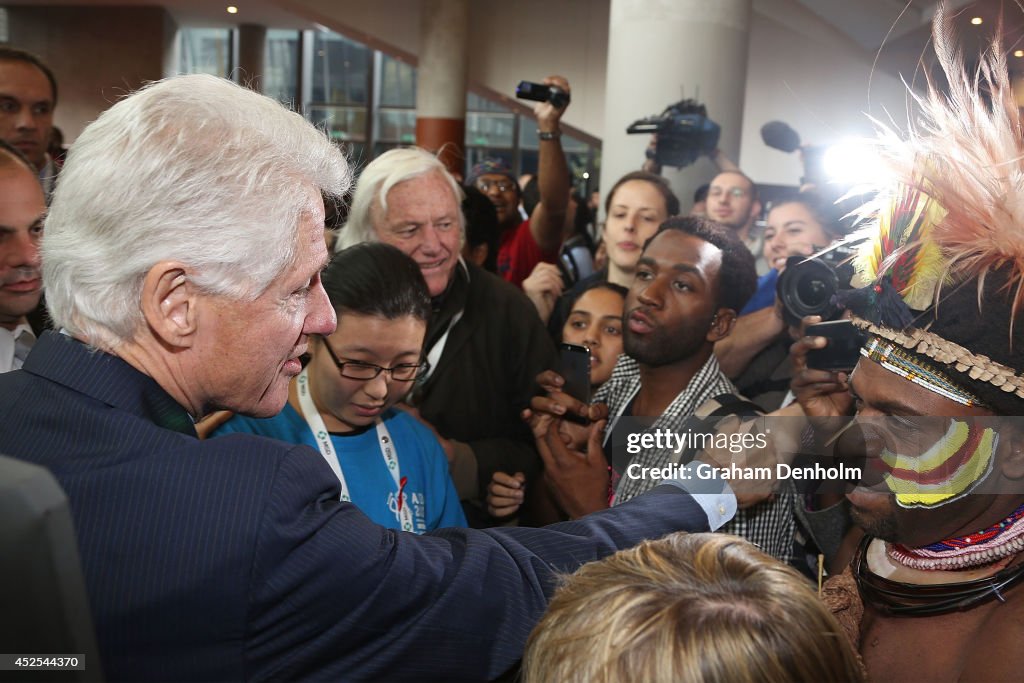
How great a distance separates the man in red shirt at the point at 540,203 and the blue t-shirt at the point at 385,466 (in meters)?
2.14

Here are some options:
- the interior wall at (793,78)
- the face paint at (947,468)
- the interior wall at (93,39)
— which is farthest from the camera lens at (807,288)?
the interior wall at (93,39)

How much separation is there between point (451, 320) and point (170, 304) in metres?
1.59

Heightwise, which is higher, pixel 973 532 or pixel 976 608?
pixel 973 532

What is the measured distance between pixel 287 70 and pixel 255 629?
1866 centimetres

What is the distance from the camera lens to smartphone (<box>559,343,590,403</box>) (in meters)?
2.24

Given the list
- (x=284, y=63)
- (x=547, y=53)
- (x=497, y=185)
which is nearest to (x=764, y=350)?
(x=497, y=185)

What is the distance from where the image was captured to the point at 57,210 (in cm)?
126

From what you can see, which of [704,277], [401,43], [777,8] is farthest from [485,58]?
[704,277]

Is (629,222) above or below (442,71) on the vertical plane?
below

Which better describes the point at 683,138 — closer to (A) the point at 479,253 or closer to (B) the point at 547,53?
(A) the point at 479,253

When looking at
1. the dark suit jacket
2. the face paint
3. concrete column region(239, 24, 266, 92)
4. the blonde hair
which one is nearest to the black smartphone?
the face paint

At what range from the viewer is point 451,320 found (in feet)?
9.15

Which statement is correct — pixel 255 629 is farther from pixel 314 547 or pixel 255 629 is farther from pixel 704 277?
pixel 704 277

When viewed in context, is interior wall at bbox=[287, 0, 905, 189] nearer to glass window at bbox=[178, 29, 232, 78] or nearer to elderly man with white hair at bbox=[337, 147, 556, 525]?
elderly man with white hair at bbox=[337, 147, 556, 525]
